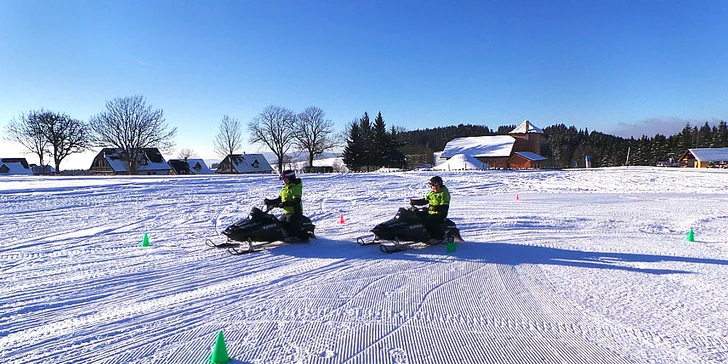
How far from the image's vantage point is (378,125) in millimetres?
57031

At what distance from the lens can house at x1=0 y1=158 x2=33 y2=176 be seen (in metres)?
69.6

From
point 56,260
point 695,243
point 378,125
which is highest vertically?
point 378,125

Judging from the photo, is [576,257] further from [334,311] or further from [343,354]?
[343,354]

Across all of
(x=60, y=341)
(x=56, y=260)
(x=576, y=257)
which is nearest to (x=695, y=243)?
(x=576, y=257)

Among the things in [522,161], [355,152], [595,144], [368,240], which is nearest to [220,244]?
[368,240]

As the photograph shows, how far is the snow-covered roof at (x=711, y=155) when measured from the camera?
58438 mm

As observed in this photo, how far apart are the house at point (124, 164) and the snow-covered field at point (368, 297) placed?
5697cm

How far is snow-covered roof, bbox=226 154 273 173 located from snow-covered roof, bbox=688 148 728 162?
68.5 meters

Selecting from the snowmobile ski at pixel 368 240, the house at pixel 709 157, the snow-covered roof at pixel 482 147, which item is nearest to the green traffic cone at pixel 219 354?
the snowmobile ski at pixel 368 240

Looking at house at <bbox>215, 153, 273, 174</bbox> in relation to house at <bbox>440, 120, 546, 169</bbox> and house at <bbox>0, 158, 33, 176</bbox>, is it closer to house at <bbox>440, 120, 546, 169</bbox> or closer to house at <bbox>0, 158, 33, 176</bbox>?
house at <bbox>440, 120, 546, 169</bbox>

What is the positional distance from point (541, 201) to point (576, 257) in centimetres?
909

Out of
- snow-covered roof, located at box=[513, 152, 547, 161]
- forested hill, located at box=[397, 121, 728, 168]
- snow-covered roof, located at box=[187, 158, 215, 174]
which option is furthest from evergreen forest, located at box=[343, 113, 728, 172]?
snow-covered roof, located at box=[187, 158, 215, 174]

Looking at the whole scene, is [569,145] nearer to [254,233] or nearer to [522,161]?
[522,161]

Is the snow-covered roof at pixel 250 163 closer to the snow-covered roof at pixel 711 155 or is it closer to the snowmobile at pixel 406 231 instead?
the snowmobile at pixel 406 231
